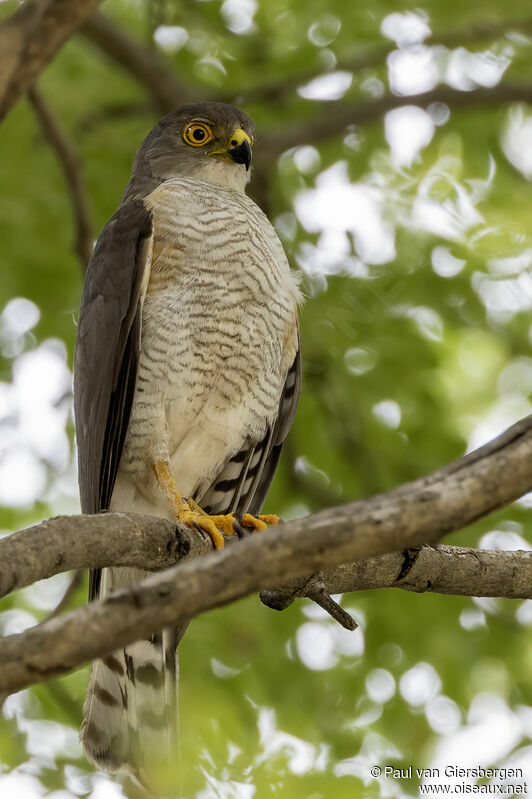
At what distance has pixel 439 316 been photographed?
592 centimetres

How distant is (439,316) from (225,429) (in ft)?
6.29

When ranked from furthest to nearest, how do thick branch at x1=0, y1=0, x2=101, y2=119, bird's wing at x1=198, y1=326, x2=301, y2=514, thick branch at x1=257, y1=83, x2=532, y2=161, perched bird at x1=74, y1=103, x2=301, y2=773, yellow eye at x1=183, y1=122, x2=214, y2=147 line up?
thick branch at x1=257, y1=83, x2=532, y2=161, yellow eye at x1=183, y1=122, x2=214, y2=147, bird's wing at x1=198, y1=326, x2=301, y2=514, perched bird at x1=74, y1=103, x2=301, y2=773, thick branch at x1=0, y1=0, x2=101, y2=119

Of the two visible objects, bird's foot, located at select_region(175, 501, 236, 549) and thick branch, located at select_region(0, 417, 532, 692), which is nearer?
thick branch, located at select_region(0, 417, 532, 692)

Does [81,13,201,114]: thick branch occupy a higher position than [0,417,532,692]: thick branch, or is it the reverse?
[0,417,532,692]: thick branch

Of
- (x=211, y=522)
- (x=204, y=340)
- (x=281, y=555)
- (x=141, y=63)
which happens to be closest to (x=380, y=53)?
(x=141, y=63)

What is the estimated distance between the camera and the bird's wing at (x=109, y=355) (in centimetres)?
438

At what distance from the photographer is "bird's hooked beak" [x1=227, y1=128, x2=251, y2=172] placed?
5.27 meters

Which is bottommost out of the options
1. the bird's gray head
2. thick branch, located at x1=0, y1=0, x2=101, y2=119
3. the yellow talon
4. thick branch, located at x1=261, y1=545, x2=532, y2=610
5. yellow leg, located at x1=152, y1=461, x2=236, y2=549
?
the yellow talon

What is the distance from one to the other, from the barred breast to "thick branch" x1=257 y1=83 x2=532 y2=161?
0.95 m

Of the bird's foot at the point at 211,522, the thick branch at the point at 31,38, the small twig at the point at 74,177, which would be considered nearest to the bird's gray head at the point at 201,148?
the small twig at the point at 74,177

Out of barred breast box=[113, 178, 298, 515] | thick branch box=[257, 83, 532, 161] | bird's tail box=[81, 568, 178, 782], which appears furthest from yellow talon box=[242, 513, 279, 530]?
thick branch box=[257, 83, 532, 161]

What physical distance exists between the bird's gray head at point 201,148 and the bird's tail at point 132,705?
225cm

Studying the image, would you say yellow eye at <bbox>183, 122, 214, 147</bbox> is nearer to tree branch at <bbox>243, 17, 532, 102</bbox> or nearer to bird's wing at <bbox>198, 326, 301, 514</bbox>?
tree branch at <bbox>243, 17, 532, 102</bbox>

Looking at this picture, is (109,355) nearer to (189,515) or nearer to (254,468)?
(189,515)
